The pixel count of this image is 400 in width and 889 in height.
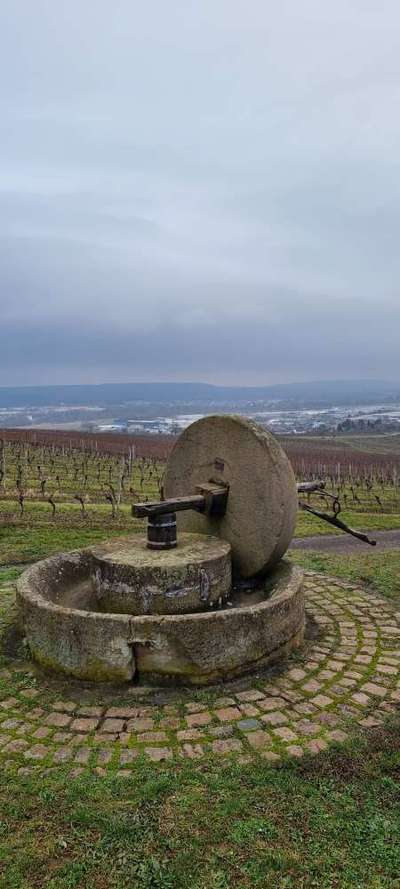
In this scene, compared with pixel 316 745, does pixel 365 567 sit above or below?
below

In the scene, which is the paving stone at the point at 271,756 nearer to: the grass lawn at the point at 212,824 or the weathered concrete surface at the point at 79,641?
the grass lawn at the point at 212,824

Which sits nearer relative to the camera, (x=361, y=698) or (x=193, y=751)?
(x=193, y=751)

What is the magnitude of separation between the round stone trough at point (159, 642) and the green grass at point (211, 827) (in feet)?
3.76

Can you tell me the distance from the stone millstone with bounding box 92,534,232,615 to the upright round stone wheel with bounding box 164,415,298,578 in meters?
0.47

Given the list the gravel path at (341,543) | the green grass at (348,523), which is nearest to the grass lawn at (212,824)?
the gravel path at (341,543)

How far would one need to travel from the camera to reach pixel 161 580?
19.1 ft

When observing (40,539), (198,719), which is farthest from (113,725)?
(40,539)

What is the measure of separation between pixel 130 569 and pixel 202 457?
2.15 meters

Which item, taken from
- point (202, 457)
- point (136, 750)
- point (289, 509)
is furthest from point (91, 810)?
point (202, 457)

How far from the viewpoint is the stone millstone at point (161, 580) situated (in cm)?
584

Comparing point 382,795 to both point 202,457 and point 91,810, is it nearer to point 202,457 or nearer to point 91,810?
point 91,810

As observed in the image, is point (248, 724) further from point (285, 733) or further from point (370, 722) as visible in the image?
point (370, 722)

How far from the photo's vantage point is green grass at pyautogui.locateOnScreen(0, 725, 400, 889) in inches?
127

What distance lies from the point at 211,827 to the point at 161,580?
2.53 metres
